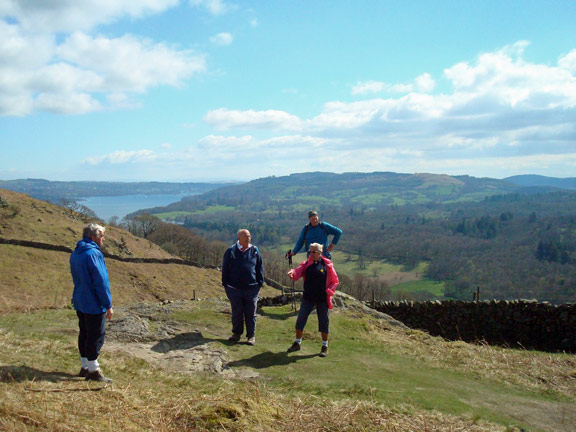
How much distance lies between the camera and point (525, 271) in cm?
10094

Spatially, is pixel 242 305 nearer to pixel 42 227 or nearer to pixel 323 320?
pixel 323 320

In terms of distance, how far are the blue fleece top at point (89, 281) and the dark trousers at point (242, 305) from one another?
3.24 m

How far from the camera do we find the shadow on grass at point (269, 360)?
23.7ft

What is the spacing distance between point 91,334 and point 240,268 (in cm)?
334

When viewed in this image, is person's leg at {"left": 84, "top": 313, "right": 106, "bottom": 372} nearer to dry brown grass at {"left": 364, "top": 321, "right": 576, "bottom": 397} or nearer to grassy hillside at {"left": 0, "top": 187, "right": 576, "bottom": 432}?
grassy hillside at {"left": 0, "top": 187, "right": 576, "bottom": 432}

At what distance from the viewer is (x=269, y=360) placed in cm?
750

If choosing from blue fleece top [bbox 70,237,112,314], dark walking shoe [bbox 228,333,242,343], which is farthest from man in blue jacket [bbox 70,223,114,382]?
dark walking shoe [bbox 228,333,242,343]

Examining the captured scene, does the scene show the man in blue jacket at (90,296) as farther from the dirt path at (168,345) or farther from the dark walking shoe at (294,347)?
the dark walking shoe at (294,347)

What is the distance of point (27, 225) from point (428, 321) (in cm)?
4085

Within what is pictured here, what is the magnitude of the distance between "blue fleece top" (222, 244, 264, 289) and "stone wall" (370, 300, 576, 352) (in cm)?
764

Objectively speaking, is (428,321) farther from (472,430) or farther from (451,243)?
(451,243)

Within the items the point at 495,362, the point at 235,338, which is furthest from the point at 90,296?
the point at 495,362

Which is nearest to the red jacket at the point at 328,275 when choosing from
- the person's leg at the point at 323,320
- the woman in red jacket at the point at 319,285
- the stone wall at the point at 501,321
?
the woman in red jacket at the point at 319,285

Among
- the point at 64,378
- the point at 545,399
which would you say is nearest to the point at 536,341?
the point at 545,399
